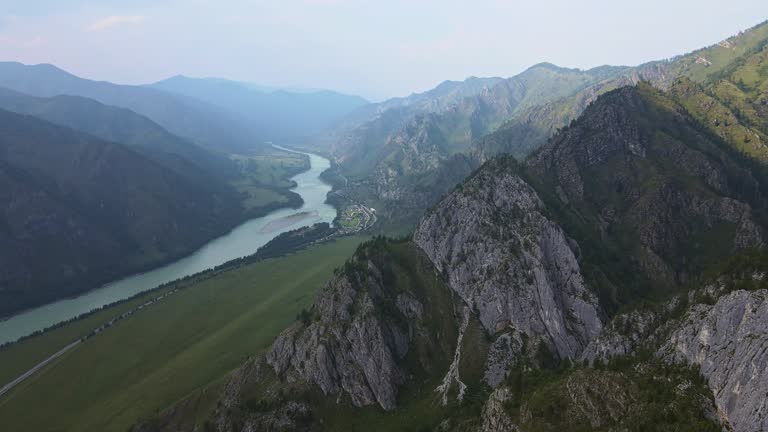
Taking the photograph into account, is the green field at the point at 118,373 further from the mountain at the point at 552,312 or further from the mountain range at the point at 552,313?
the mountain range at the point at 552,313

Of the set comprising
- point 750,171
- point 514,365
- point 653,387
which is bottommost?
point 514,365

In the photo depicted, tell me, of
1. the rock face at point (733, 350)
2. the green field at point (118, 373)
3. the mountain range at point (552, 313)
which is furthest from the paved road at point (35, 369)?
the rock face at point (733, 350)

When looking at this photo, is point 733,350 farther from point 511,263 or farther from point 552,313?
point 511,263

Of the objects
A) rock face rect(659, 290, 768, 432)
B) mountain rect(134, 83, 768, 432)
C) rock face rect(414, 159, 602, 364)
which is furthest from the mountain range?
rock face rect(414, 159, 602, 364)

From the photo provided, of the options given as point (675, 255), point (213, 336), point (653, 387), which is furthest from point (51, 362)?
point (675, 255)

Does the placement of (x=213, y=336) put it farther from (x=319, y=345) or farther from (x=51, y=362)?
(x=319, y=345)

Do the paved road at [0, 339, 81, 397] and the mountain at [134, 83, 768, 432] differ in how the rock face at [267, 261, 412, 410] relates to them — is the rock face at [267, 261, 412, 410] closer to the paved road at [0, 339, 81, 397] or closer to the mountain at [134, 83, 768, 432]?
the mountain at [134, 83, 768, 432]
